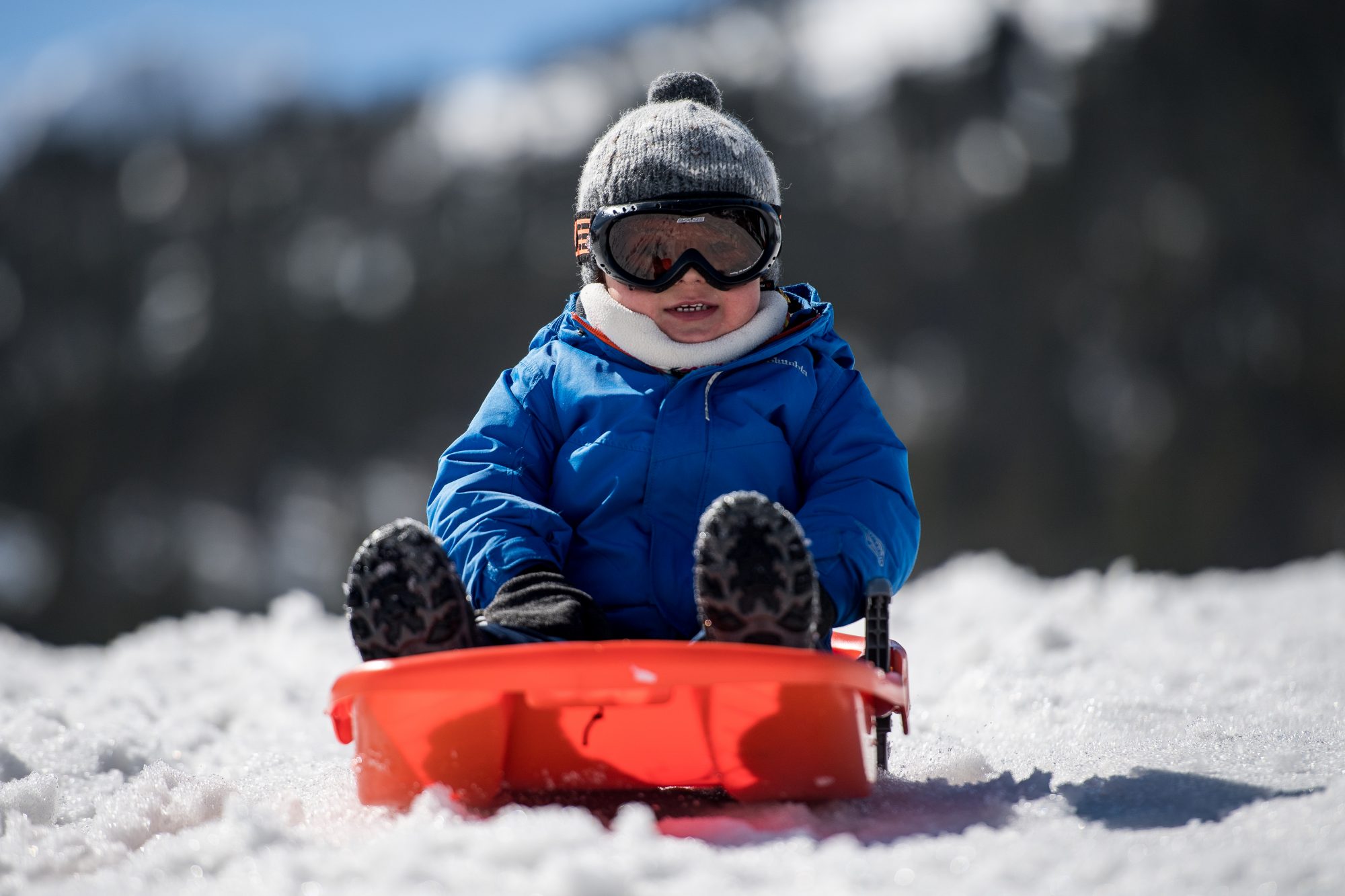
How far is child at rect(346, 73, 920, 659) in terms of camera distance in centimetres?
194

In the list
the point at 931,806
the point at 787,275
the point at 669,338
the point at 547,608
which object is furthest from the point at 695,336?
the point at 787,275

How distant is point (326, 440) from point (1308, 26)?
12577mm

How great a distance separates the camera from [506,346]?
15242 mm

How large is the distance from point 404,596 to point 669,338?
2.64ft

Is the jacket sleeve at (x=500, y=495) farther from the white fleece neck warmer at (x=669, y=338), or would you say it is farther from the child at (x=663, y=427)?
the white fleece neck warmer at (x=669, y=338)

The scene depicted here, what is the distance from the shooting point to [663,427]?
82.0 inches

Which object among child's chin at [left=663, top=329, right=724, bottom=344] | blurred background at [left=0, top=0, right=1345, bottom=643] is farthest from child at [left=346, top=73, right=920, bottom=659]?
blurred background at [left=0, top=0, right=1345, bottom=643]

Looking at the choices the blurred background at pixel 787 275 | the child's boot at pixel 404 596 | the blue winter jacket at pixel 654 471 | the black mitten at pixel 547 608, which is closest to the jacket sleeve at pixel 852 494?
the blue winter jacket at pixel 654 471

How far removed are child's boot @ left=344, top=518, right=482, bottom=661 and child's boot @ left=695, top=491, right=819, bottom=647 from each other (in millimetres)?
343

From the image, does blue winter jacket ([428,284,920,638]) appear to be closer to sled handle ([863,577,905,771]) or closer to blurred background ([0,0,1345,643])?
sled handle ([863,577,905,771])

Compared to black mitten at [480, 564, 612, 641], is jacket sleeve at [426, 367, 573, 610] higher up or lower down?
higher up

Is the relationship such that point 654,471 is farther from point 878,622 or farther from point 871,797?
point 871,797

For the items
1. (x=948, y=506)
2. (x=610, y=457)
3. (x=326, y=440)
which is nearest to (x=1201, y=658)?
(x=610, y=457)

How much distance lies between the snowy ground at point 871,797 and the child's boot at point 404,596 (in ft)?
0.70
